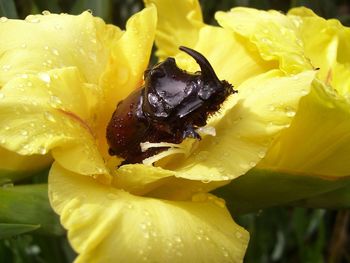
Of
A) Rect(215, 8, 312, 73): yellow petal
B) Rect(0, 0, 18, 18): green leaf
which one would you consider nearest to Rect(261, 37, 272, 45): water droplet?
Rect(215, 8, 312, 73): yellow petal

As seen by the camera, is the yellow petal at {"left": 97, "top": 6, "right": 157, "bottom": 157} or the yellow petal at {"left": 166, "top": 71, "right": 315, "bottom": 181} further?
the yellow petal at {"left": 97, "top": 6, "right": 157, "bottom": 157}

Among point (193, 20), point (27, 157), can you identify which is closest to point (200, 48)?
point (193, 20)

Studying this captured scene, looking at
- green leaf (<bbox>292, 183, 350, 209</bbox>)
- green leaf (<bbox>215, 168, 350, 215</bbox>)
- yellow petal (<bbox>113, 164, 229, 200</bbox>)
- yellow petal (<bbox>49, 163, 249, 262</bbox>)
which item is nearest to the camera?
yellow petal (<bbox>49, 163, 249, 262</bbox>)

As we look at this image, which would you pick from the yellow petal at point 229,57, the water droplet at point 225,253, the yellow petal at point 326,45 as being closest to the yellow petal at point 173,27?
the yellow petal at point 229,57

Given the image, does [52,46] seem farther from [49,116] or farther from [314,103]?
[314,103]

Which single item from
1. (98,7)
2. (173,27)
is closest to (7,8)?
(98,7)

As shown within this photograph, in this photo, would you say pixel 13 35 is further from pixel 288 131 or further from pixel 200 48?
pixel 288 131

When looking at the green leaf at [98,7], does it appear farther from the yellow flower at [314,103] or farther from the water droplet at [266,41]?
the water droplet at [266,41]

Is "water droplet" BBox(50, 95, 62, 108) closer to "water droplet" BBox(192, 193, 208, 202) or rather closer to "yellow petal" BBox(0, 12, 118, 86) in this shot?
"yellow petal" BBox(0, 12, 118, 86)
